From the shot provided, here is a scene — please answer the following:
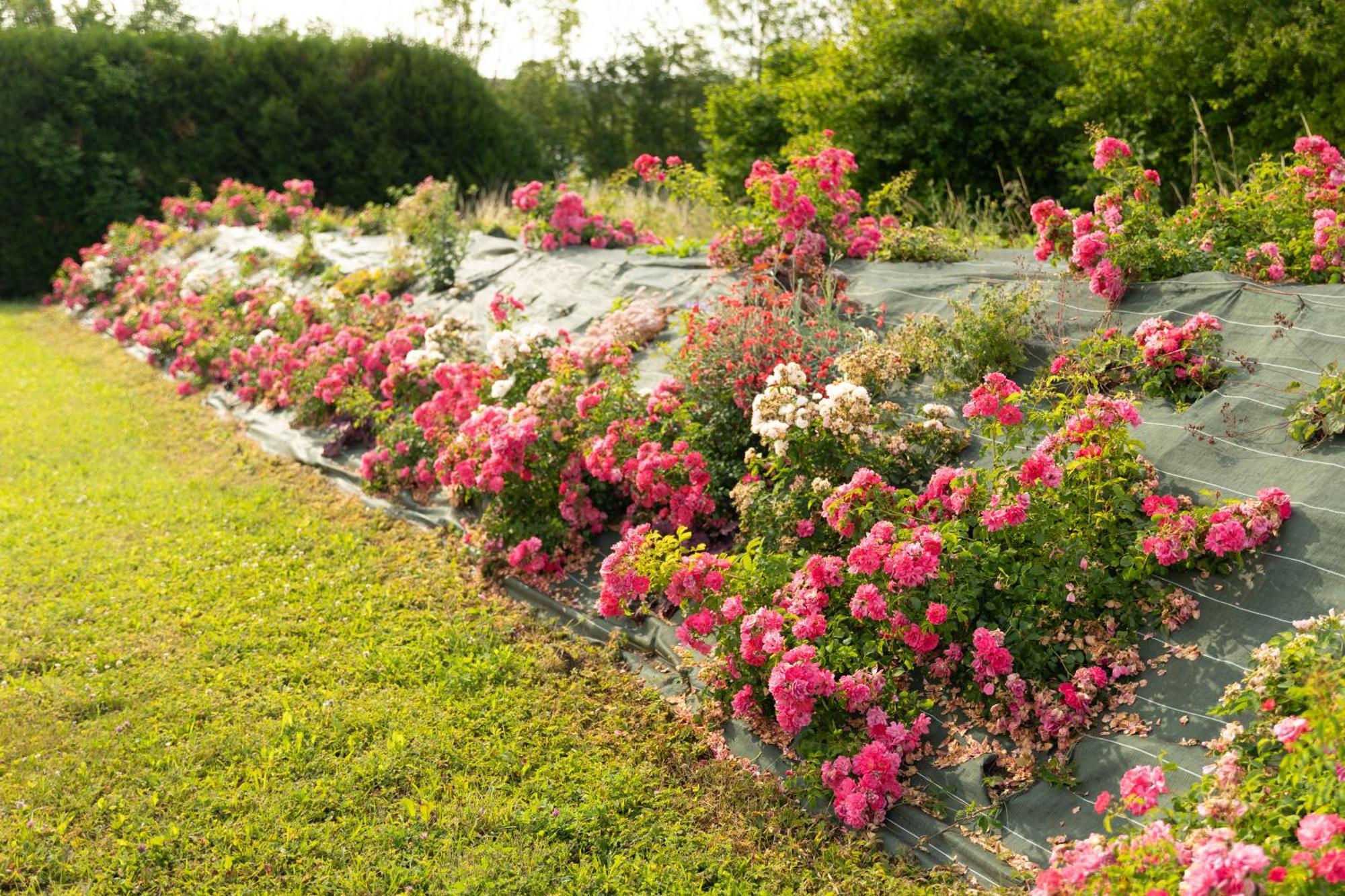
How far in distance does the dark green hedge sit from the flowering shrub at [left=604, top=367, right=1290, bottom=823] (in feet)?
47.0

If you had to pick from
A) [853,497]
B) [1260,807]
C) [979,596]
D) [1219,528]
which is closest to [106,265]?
[853,497]

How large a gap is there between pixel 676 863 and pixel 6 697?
2.64 meters

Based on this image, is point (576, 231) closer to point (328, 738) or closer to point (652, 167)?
point (652, 167)

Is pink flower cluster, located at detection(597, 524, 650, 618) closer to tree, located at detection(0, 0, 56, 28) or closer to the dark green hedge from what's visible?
the dark green hedge

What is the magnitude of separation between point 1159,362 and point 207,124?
49.9 feet

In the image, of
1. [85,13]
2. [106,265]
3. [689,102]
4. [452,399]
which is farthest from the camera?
[85,13]

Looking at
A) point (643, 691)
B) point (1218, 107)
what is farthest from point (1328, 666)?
point (1218, 107)

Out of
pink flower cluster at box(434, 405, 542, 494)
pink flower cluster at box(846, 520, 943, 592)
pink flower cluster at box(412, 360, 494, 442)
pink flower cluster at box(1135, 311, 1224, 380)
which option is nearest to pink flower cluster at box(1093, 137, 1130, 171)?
pink flower cluster at box(1135, 311, 1224, 380)

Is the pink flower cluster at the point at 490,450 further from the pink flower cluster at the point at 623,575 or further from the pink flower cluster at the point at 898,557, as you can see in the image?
the pink flower cluster at the point at 898,557

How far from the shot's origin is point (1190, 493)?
3.47m

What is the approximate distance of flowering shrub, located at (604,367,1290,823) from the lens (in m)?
3.13

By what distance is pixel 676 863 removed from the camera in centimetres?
297

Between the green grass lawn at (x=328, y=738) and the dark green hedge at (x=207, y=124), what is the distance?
11000 mm

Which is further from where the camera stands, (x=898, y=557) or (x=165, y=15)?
(x=165, y=15)
